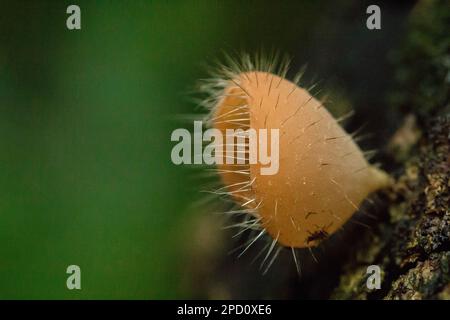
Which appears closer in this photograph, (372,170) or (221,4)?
(372,170)

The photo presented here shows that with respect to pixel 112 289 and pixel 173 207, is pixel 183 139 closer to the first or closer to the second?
pixel 173 207

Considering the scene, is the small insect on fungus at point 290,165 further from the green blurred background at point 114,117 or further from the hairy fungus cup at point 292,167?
the green blurred background at point 114,117

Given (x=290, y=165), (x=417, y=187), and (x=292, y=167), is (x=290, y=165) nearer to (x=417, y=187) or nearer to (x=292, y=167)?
(x=292, y=167)

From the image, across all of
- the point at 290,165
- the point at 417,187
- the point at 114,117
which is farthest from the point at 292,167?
the point at 114,117

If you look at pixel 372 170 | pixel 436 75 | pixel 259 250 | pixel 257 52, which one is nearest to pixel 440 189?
pixel 372 170

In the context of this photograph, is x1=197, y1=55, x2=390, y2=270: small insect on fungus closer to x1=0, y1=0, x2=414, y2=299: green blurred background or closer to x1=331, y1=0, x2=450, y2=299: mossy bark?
x1=331, y1=0, x2=450, y2=299: mossy bark

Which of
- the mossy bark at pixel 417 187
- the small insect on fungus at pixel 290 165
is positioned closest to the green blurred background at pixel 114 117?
the mossy bark at pixel 417 187
